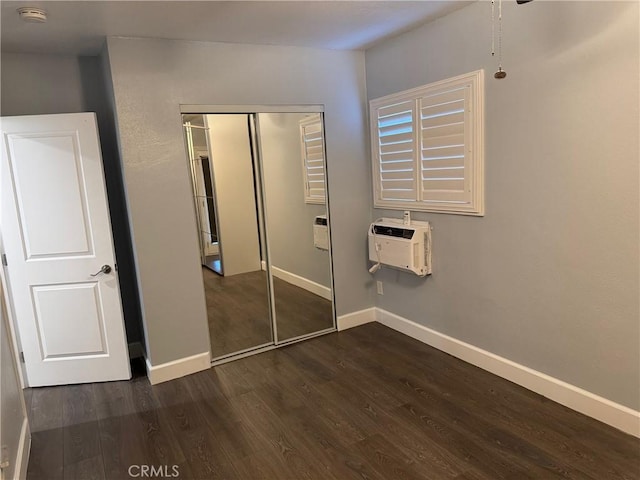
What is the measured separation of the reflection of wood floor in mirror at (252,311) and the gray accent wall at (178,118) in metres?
0.15

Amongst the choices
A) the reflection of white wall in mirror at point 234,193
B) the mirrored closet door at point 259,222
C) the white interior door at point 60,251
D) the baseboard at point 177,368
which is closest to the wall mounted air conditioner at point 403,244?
the mirrored closet door at point 259,222

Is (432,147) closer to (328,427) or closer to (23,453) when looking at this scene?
(328,427)

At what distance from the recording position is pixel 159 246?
3.14 meters

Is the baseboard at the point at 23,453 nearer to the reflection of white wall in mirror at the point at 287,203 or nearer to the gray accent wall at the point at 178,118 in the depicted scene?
the gray accent wall at the point at 178,118

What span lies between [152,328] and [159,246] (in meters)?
0.60

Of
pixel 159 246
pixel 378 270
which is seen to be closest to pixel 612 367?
pixel 378 270

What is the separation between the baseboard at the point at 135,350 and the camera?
12.2 feet

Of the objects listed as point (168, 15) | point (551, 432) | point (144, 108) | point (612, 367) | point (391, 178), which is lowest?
point (551, 432)

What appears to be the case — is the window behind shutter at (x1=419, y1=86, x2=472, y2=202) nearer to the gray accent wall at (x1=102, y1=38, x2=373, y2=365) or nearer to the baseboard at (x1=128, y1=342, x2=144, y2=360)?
the gray accent wall at (x1=102, y1=38, x2=373, y2=365)

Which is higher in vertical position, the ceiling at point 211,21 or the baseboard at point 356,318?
the ceiling at point 211,21

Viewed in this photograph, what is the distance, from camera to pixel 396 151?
3.51 metres

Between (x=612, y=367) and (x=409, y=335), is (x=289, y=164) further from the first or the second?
(x=612, y=367)

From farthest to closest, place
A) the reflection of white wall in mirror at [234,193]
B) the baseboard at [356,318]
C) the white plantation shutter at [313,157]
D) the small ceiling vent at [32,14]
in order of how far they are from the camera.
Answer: the baseboard at [356,318] → the white plantation shutter at [313,157] → the reflection of white wall in mirror at [234,193] → the small ceiling vent at [32,14]

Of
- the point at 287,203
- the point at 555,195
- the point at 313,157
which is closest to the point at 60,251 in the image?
the point at 287,203
